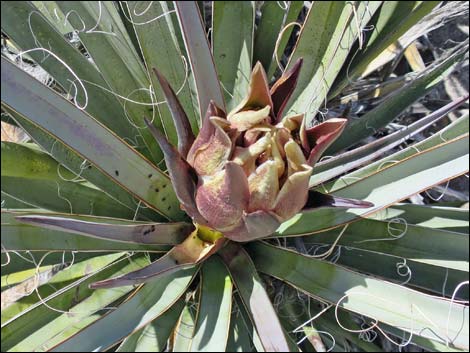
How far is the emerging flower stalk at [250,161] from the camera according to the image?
29.0 inches

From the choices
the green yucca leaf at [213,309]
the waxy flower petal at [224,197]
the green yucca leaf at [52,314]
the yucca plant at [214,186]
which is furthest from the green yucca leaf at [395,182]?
the green yucca leaf at [52,314]

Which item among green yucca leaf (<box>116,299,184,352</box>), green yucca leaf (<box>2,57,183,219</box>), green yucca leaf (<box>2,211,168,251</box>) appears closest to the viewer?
green yucca leaf (<box>2,57,183,219</box>)

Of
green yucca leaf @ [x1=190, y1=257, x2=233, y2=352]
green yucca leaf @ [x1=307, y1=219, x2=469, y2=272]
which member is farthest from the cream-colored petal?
green yucca leaf @ [x1=307, y1=219, x2=469, y2=272]

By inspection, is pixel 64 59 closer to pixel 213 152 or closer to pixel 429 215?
pixel 213 152

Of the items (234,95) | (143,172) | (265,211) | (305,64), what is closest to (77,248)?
(143,172)

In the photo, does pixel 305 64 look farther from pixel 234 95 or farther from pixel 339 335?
pixel 339 335

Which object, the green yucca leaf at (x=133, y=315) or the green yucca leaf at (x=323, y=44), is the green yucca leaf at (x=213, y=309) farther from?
the green yucca leaf at (x=323, y=44)

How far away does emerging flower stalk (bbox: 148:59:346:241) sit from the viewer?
737 mm

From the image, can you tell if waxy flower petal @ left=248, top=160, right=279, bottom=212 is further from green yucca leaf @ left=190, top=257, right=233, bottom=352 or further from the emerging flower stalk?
green yucca leaf @ left=190, top=257, right=233, bottom=352

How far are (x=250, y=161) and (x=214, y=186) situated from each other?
60mm

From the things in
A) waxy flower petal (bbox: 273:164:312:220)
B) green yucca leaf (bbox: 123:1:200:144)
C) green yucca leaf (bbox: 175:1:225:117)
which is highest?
green yucca leaf (bbox: 123:1:200:144)

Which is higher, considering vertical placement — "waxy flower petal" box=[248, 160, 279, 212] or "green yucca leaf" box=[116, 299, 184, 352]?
"waxy flower petal" box=[248, 160, 279, 212]

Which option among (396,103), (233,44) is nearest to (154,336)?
(233,44)

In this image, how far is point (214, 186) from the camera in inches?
30.1
